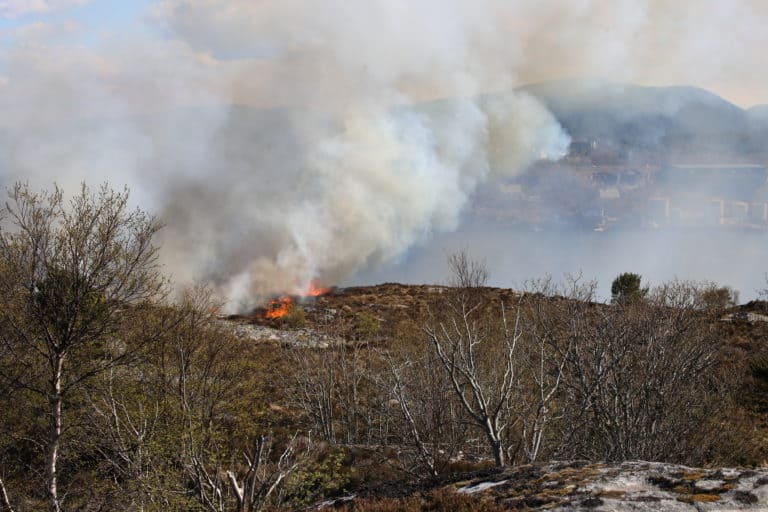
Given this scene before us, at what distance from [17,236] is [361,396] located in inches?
725

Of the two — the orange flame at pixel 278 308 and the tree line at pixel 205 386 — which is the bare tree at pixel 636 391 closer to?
the tree line at pixel 205 386

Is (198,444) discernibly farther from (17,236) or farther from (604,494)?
(604,494)

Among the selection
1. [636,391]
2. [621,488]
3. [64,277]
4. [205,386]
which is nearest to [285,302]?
[205,386]

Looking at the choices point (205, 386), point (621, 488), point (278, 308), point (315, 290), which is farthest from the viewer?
point (315, 290)

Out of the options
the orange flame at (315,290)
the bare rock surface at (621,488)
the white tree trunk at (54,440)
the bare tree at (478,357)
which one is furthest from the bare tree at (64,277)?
the orange flame at (315,290)

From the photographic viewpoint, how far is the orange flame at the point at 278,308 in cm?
5044

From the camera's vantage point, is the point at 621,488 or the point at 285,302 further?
the point at 285,302

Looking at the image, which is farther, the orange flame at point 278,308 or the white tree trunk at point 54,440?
the orange flame at point 278,308

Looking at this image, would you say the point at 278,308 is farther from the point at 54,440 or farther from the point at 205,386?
the point at 54,440

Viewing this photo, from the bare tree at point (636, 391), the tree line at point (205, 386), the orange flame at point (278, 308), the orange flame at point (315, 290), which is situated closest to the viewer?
the tree line at point (205, 386)

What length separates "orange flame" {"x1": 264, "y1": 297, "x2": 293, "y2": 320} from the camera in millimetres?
50438

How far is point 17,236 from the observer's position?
15117mm

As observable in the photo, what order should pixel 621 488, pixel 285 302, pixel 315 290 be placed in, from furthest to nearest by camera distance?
pixel 315 290 < pixel 285 302 < pixel 621 488

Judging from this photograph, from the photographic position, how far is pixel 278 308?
176ft
